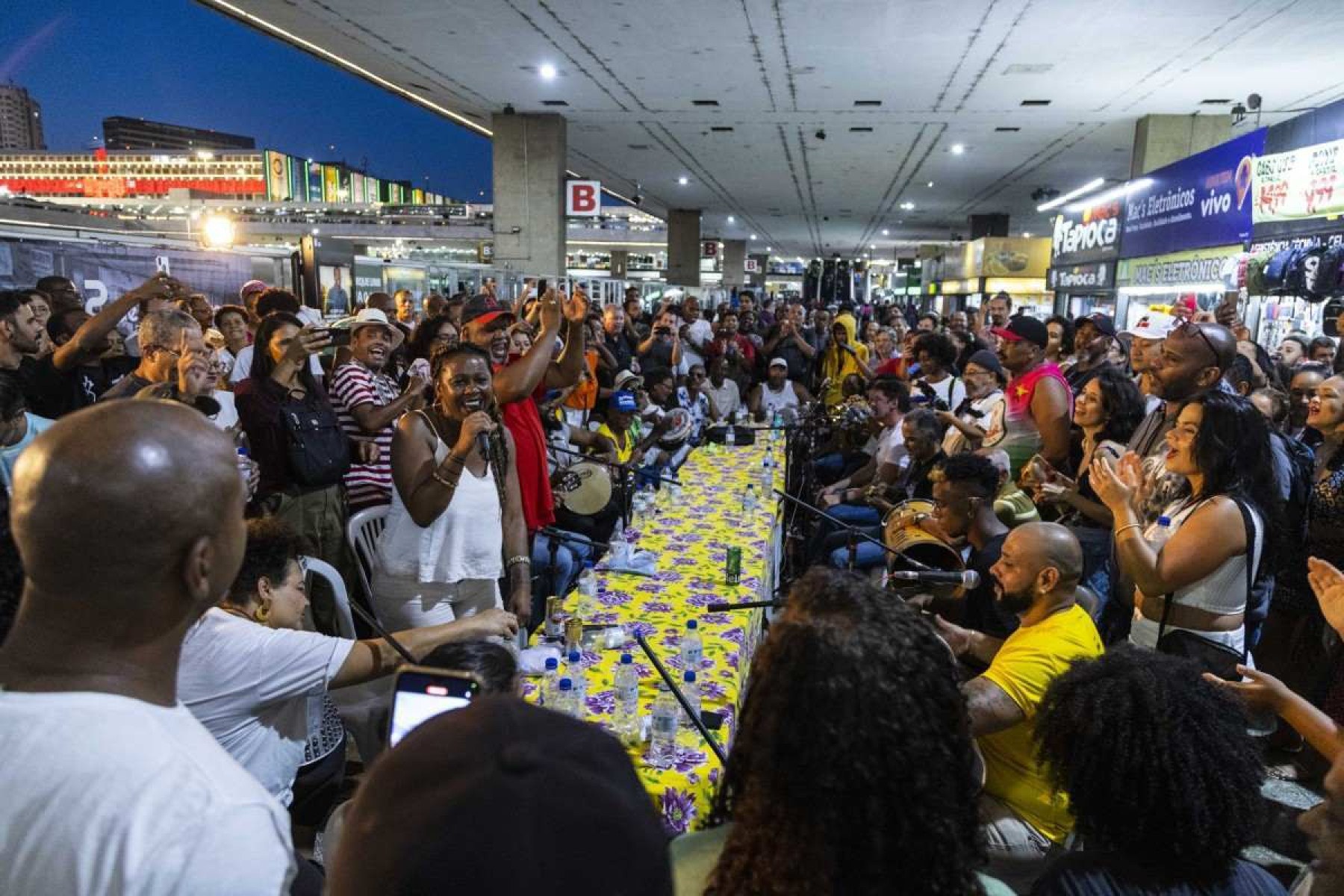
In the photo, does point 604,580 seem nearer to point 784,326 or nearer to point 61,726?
point 61,726

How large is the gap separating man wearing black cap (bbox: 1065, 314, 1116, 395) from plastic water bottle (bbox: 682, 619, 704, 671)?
419cm

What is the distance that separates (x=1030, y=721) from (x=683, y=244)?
80.3ft

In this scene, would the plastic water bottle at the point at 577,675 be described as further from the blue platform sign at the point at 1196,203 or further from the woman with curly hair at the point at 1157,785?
the blue platform sign at the point at 1196,203

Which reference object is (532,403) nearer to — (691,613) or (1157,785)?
(691,613)

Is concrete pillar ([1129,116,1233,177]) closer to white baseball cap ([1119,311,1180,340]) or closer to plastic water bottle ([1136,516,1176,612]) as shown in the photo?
white baseball cap ([1119,311,1180,340])

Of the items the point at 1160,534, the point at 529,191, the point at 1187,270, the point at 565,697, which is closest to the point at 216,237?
the point at 529,191

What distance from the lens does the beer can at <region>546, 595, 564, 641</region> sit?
3.22 meters

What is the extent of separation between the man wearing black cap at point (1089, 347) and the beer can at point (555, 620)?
4.48 m

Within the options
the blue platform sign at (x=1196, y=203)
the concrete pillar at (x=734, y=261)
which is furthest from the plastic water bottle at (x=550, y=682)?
the concrete pillar at (x=734, y=261)

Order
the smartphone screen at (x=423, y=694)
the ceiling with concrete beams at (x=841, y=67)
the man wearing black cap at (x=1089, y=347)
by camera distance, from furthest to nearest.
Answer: the ceiling with concrete beams at (x=841, y=67)
the man wearing black cap at (x=1089, y=347)
the smartphone screen at (x=423, y=694)

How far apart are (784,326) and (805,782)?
9455 mm

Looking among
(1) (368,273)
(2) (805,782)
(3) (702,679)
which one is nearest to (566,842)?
(2) (805,782)

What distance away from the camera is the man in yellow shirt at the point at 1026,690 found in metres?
2.34

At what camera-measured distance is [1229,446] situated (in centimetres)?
287
